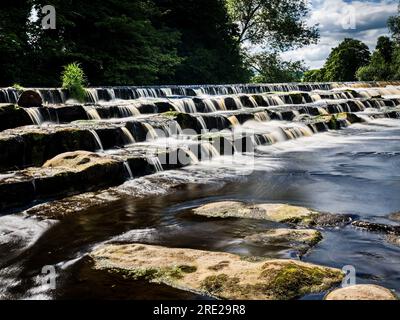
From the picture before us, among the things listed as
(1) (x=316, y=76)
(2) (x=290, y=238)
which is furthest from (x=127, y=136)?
(1) (x=316, y=76)

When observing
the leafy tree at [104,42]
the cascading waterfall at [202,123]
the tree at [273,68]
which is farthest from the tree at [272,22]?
the cascading waterfall at [202,123]

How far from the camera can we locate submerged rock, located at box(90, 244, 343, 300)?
137 inches

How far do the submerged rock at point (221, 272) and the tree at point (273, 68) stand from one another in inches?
1603

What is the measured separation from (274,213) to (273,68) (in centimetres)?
3943

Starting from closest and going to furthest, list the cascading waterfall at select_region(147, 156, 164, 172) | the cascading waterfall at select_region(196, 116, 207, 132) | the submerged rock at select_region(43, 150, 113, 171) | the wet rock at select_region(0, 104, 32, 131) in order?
1. the submerged rock at select_region(43, 150, 113, 171)
2. the cascading waterfall at select_region(147, 156, 164, 172)
3. the wet rock at select_region(0, 104, 32, 131)
4. the cascading waterfall at select_region(196, 116, 207, 132)

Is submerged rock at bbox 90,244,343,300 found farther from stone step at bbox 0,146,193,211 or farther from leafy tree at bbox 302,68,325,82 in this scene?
leafy tree at bbox 302,68,325,82

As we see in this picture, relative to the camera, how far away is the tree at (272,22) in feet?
138

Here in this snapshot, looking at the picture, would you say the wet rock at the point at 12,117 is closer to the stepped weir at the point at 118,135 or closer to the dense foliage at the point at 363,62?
the stepped weir at the point at 118,135

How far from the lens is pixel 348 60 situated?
222 ft

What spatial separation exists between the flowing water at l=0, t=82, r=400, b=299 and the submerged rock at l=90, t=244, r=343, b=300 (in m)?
0.14

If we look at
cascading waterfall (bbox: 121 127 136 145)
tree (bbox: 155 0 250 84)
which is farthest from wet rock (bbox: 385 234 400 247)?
tree (bbox: 155 0 250 84)

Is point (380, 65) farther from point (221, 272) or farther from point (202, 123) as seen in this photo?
point (221, 272)
